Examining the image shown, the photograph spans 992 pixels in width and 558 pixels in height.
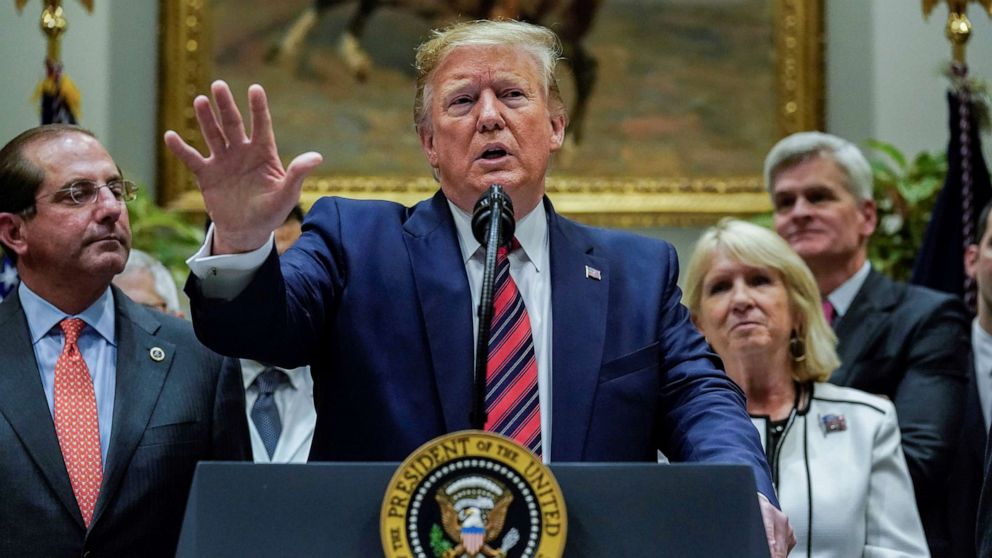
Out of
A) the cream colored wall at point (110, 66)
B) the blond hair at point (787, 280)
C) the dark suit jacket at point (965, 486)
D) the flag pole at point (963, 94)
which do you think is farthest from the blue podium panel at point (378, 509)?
the cream colored wall at point (110, 66)

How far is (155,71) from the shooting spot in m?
7.82

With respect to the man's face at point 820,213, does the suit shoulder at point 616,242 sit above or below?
above

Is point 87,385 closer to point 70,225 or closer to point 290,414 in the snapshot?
point 70,225

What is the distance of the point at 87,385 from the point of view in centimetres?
361

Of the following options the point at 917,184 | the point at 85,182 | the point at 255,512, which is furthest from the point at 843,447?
the point at 917,184

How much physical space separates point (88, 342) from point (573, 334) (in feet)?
4.89

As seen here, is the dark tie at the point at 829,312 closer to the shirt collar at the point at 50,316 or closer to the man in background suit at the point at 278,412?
the man in background suit at the point at 278,412

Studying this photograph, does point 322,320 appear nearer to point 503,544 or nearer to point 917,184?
point 503,544

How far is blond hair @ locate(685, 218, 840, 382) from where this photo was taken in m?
4.38

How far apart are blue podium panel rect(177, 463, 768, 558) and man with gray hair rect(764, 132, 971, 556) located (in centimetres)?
256

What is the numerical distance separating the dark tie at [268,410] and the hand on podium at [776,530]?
2.53 meters

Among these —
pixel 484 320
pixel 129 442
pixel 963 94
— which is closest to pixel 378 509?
pixel 484 320

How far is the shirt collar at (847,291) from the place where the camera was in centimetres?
523

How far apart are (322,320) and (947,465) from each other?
2.55 m
